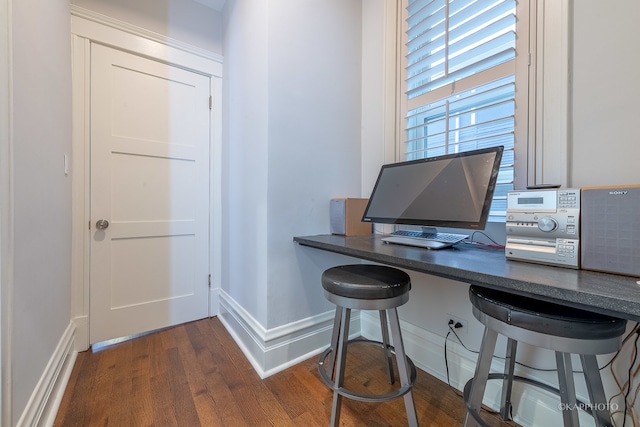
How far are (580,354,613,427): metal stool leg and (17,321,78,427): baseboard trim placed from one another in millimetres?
1988

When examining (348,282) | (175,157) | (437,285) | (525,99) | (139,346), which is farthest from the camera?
(175,157)

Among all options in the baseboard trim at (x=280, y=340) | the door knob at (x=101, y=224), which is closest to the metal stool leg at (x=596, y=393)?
the baseboard trim at (x=280, y=340)

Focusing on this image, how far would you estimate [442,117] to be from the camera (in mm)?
1541

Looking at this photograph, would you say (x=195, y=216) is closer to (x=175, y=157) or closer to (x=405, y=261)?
(x=175, y=157)

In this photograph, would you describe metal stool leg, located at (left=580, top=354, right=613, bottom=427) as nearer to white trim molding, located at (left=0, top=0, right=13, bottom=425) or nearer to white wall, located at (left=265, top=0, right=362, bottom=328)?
white wall, located at (left=265, top=0, right=362, bottom=328)

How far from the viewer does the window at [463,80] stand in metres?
1.27

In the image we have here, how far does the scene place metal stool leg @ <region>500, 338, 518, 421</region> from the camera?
1097mm

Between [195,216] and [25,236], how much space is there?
3.90ft

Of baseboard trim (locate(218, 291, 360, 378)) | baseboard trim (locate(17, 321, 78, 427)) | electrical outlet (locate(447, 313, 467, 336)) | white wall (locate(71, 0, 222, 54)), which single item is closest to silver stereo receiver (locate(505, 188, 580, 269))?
electrical outlet (locate(447, 313, 467, 336))

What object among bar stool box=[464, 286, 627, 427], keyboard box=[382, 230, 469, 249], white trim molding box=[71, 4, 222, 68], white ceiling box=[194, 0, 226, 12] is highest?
white ceiling box=[194, 0, 226, 12]

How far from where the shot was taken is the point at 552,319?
69 cm

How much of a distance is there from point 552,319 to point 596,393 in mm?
379

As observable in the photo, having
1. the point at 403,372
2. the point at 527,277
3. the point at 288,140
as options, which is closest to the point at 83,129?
the point at 288,140


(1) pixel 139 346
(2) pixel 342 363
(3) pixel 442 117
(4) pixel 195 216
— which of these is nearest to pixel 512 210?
(3) pixel 442 117
